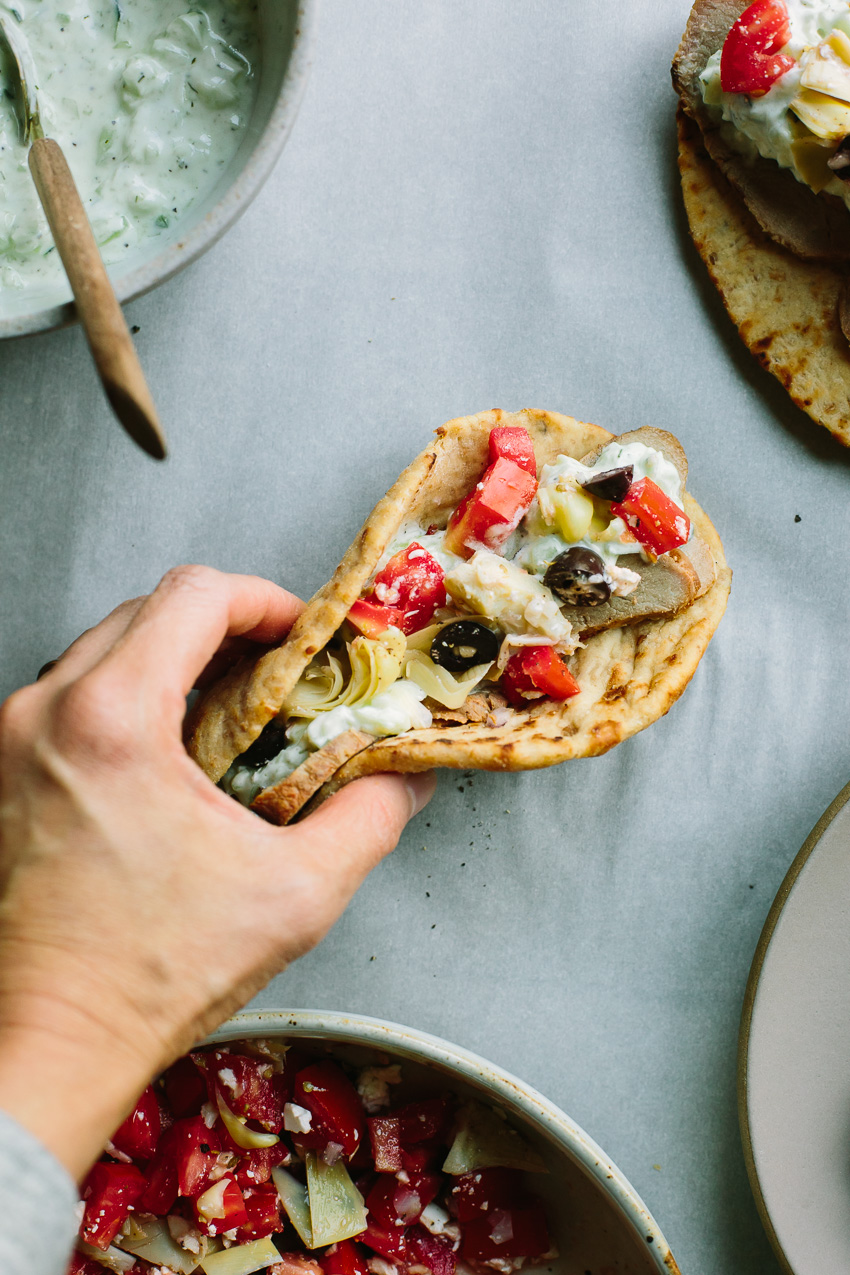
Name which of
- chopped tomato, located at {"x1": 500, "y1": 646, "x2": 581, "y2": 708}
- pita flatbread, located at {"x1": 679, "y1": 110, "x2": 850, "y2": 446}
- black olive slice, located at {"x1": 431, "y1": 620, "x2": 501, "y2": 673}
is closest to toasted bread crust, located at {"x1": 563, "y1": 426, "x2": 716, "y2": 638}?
chopped tomato, located at {"x1": 500, "y1": 646, "x2": 581, "y2": 708}

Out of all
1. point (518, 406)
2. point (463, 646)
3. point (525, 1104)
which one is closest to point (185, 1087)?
point (525, 1104)

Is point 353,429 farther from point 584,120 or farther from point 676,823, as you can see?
point 676,823

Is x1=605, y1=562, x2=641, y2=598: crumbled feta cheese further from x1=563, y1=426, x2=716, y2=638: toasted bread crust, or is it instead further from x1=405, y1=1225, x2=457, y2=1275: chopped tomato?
x1=405, y1=1225, x2=457, y2=1275: chopped tomato

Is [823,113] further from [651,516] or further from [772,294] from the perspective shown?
[651,516]

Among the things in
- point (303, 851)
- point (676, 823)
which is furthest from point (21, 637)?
point (676, 823)

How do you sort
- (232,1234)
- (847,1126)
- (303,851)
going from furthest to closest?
(847,1126) → (232,1234) → (303,851)

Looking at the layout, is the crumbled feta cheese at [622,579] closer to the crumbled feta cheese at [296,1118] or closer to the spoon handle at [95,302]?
the spoon handle at [95,302]

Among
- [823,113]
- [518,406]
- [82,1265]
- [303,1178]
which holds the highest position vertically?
[823,113]
